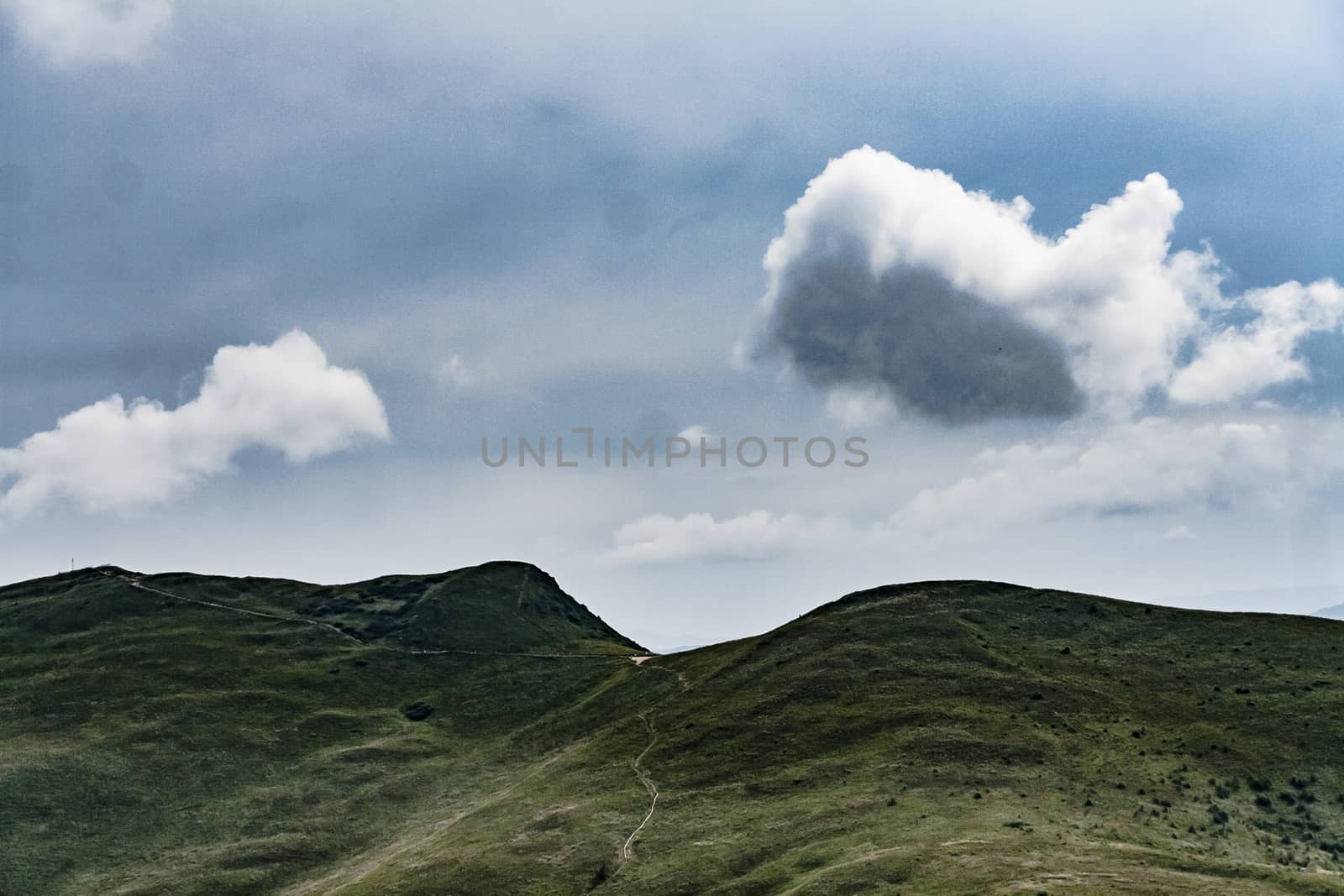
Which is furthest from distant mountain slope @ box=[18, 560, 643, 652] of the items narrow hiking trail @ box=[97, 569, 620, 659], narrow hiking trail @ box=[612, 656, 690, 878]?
narrow hiking trail @ box=[612, 656, 690, 878]

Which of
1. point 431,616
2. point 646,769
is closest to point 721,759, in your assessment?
point 646,769

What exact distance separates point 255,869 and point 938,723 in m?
68.2

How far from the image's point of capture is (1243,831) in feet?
232

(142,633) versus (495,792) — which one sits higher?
(142,633)

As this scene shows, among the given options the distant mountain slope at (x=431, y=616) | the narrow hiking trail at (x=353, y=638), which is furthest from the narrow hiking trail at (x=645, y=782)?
the distant mountain slope at (x=431, y=616)

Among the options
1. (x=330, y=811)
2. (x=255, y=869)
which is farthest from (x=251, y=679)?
(x=255, y=869)

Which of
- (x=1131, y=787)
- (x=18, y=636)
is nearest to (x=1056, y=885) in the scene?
(x=1131, y=787)

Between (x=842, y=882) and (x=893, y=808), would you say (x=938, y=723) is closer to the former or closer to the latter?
(x=893, y=808)

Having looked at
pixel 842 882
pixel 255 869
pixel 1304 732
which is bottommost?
pixel 255 869

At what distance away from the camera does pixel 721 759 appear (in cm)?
9656

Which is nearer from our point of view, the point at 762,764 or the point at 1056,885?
the point at 1056,885

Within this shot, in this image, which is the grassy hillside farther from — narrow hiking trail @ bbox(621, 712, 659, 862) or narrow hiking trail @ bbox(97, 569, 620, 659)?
narrow hiking trail @ bbox(97, 569, 620, 659)

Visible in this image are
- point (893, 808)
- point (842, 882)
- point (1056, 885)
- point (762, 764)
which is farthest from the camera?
point (762, 764)

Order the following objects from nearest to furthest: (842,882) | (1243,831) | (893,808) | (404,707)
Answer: (842,882)
(1243,831)
(893,808)
(404,707)
